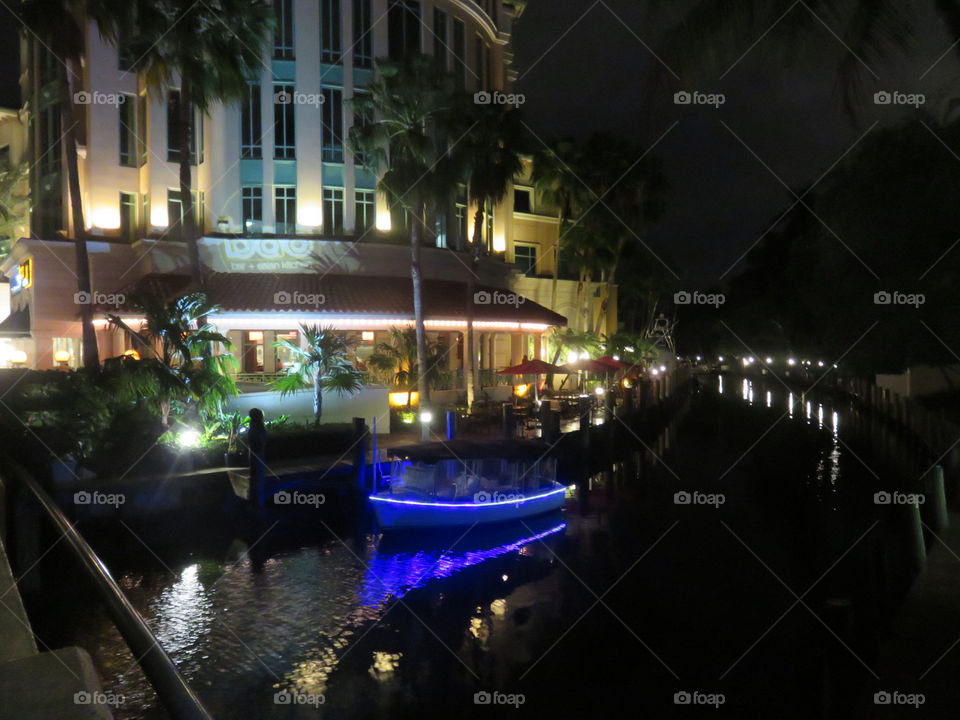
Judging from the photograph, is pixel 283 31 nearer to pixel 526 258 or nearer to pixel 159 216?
pixel 159 216

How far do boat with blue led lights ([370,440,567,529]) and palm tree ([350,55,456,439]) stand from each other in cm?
719

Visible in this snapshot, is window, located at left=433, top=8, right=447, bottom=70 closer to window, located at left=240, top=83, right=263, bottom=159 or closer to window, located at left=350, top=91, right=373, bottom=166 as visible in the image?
window, located at left=350, top=91, right=373, bottom=166

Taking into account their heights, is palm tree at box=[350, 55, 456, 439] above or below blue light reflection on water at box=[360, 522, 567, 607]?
above

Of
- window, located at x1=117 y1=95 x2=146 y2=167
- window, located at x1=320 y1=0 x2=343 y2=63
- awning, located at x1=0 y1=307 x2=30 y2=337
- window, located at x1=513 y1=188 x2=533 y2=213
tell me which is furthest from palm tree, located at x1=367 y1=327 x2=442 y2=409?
window, located at x1=513 y1=188 x2=533 y2=213

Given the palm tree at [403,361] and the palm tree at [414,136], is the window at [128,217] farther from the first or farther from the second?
the palm tree at [403,361]

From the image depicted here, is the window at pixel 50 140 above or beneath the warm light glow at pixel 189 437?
above

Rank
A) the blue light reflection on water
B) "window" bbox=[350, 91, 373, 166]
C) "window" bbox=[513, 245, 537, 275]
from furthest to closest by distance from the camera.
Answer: "window" bbox=[513, 245, 537, 275], "window" bbox=[350, 91, 373, 166], the blue light reflection on water

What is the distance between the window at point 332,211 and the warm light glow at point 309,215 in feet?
1.21

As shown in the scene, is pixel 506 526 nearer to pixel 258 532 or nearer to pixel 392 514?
pixel 392 514

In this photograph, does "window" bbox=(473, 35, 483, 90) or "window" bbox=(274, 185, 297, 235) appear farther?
"window" bbox=(473, 35, 483, 90)

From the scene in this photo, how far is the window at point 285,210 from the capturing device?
3297 centimetres

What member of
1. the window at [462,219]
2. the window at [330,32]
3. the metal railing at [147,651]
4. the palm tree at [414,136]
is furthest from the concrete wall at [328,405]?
the metal railing at [147,651]

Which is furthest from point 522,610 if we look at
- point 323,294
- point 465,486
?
point 323,294

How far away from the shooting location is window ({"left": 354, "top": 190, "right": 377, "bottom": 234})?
34250 millimetres
